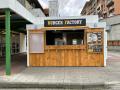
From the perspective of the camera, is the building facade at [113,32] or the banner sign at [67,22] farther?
the building facade at [113,32]

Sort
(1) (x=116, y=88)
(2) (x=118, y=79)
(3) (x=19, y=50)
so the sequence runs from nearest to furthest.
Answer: (1) (x=116, y=88)
(2) (x=118, y=79)
(3) (x=19, y=50)

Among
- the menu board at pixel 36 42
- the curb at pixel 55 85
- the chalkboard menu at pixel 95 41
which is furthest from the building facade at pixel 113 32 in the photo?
the curb at pixel 55 85

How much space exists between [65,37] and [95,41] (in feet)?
7.30

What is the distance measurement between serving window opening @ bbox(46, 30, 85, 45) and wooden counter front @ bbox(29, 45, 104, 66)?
2.45ft

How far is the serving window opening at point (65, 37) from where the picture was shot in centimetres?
1906

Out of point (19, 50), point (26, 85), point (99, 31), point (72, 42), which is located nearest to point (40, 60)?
point (72, 42)

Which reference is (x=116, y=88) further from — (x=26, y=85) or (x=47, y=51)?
(x=47, y=51)

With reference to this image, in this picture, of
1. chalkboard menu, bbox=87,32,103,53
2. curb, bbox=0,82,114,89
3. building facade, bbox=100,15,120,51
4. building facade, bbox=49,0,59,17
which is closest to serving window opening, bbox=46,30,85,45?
chalkboard menu, bbox=87,32,103,53

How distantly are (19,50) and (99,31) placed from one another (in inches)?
750

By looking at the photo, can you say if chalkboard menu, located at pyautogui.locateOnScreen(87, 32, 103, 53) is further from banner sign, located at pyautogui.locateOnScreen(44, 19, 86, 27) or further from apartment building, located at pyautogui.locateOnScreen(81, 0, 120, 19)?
apartment building, located at pyautogui.locateOnScreen(81, 0, 120, 19)

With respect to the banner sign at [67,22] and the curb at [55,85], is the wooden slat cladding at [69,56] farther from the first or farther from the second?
the curb at [55,85]

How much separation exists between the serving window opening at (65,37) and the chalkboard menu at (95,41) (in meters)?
0.68

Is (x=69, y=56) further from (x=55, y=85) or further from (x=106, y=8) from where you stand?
(x=106, y=8)

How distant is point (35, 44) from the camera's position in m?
18.5
